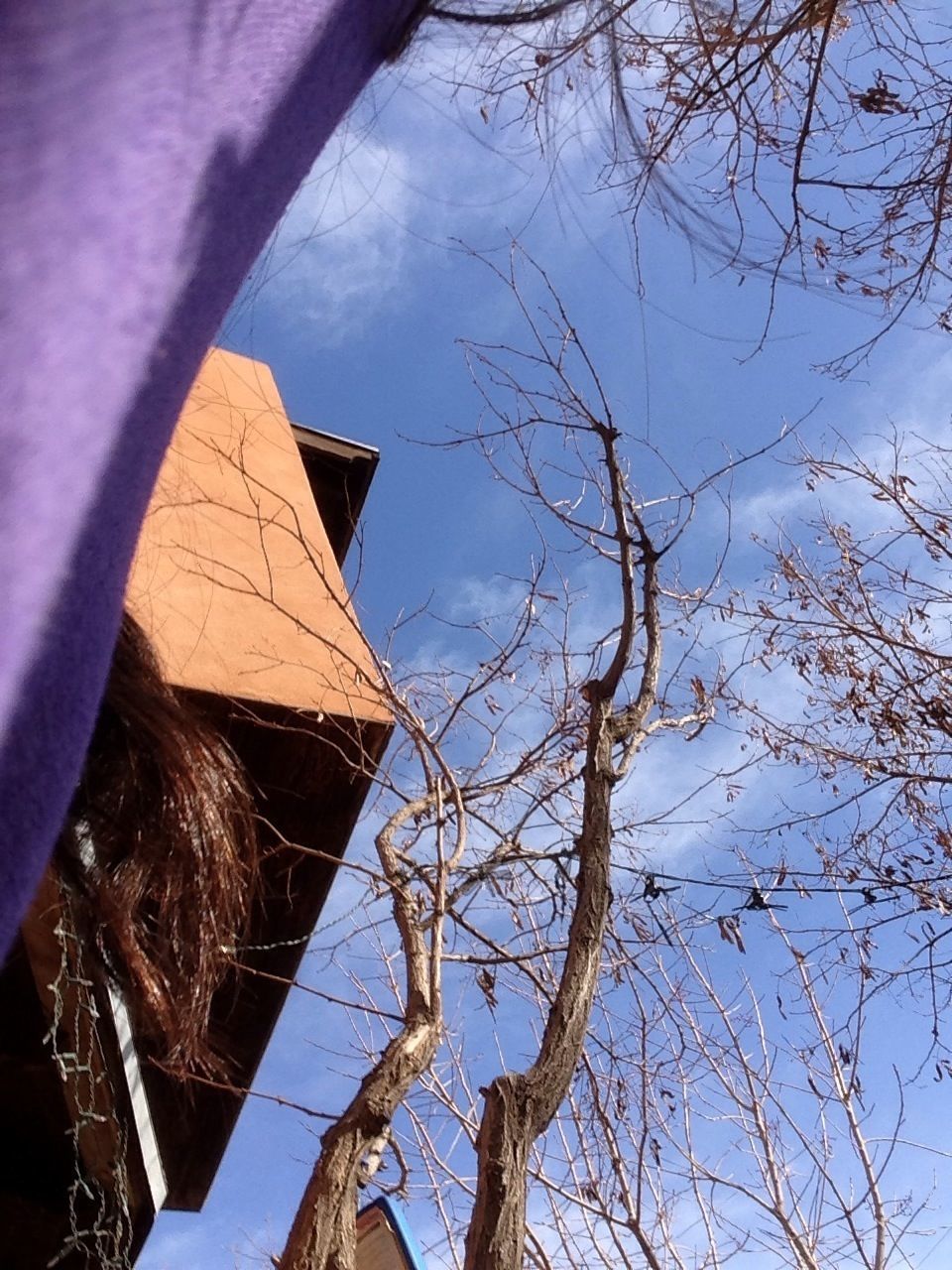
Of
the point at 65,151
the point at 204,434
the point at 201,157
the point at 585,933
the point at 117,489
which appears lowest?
the point at 117,489

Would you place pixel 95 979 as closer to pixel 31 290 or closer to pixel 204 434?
pixel 31 290

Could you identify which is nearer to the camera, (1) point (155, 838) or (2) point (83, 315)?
(2) point (83, 315)

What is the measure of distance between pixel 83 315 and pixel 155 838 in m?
0.50

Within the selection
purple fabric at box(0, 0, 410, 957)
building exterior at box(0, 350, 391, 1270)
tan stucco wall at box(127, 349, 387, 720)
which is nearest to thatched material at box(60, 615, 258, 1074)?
purple fabric at box(0, 0, 410, 957)

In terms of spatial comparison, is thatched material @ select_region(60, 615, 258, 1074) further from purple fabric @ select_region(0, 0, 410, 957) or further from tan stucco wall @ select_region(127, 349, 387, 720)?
tan stucco wall @ select_region(127, 349, 387, 720)

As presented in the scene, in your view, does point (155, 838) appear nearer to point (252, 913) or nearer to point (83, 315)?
point (83, 315)

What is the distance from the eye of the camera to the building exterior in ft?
10.2

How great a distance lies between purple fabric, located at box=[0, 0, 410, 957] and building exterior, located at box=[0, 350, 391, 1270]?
2.09m

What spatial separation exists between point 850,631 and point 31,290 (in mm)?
6022

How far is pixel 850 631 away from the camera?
20.1 feet

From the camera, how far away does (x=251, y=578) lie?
4.23m

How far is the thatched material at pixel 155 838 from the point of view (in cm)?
95

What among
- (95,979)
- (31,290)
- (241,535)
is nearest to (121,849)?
(95,979)

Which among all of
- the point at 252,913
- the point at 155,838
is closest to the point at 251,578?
the point at 252,913
